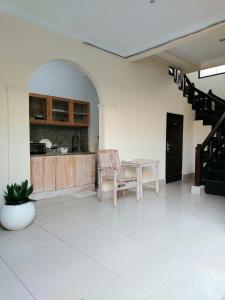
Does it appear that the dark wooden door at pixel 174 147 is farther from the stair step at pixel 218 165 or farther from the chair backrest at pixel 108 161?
the chair backrest at pixel 108 161

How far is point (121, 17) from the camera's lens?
3.31 m

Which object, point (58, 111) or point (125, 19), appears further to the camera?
point (58, 111)

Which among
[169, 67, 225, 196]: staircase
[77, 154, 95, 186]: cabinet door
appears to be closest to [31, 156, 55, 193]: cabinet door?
[77, 154, 95, 186]: cabinet door

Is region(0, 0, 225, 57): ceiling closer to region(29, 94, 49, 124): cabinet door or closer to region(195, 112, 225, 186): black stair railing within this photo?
region(29, 94, 49, 124): cabinet door

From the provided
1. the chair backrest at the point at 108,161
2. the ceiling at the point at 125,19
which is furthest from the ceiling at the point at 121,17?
the chair backrest at the point at 108,161

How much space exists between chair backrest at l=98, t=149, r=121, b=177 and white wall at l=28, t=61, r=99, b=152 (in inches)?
51.1

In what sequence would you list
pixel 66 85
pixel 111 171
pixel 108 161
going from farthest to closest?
pixel 66 85
pixel 108 161
pixel 111 171

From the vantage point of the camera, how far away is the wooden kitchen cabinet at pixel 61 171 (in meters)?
4.22

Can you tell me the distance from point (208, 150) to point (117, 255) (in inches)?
155

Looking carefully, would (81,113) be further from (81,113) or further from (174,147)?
(174,147)

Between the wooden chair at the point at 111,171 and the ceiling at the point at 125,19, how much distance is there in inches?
83.8

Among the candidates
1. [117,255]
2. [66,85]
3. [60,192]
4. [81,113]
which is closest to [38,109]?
[81,113]

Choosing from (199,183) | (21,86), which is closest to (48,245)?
(21,86)

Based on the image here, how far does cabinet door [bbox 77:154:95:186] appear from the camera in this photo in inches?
193
